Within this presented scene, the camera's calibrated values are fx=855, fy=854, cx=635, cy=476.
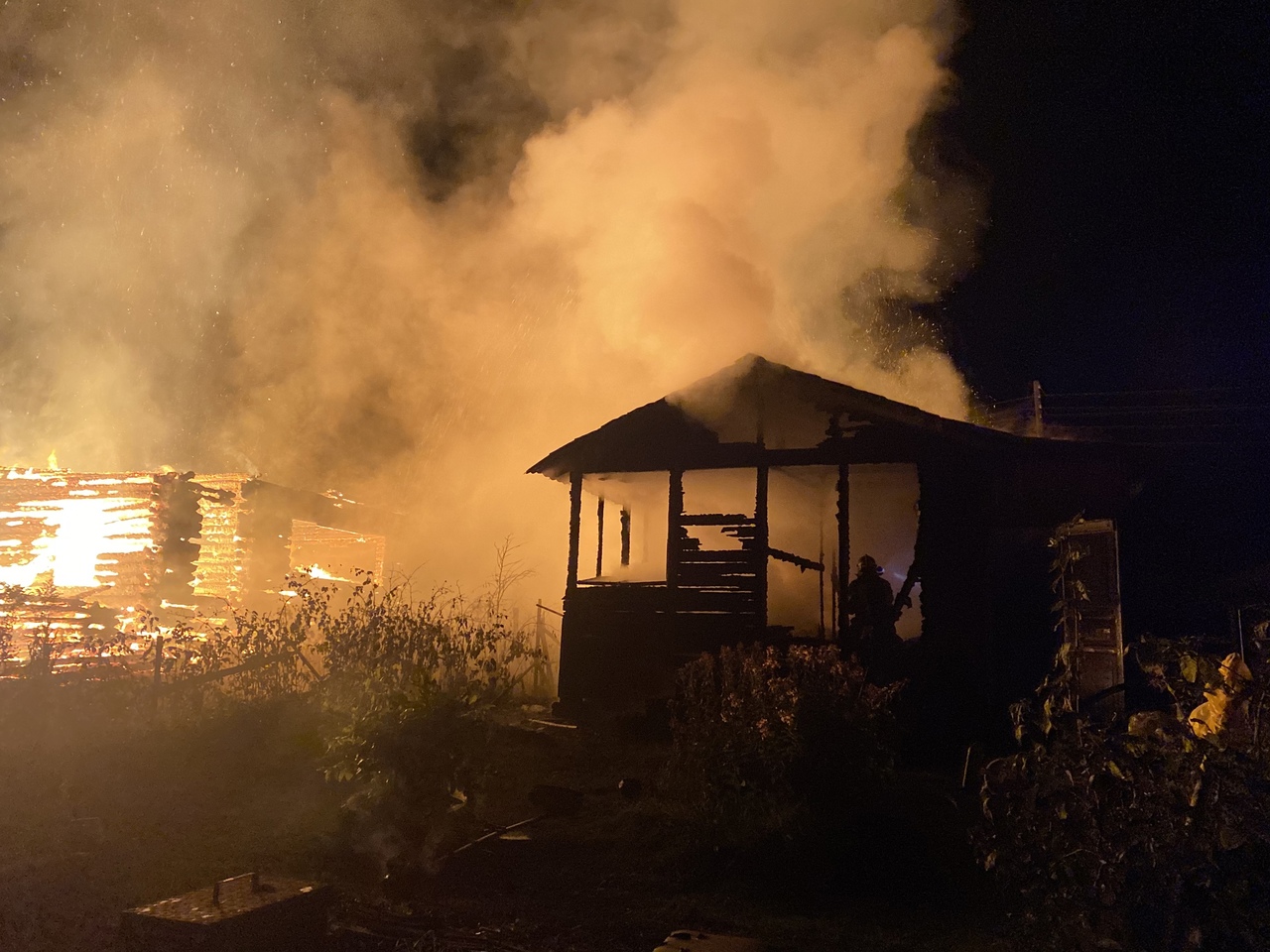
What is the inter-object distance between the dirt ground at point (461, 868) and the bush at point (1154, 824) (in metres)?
1.04

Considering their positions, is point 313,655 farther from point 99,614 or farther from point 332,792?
point 332,792

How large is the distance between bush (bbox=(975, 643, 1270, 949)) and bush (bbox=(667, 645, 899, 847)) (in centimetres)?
206

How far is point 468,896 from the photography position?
5.98 meters

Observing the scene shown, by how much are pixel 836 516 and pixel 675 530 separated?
269 centimetres

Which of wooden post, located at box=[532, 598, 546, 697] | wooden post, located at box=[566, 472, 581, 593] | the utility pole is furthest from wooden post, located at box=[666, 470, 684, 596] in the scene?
the utility pole

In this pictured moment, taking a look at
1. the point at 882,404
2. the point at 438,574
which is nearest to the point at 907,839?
the point at 882,404

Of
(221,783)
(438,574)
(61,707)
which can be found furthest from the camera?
(438,574)

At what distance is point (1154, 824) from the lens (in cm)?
396

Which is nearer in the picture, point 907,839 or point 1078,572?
point 907,839

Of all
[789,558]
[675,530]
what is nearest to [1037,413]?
[789,558]

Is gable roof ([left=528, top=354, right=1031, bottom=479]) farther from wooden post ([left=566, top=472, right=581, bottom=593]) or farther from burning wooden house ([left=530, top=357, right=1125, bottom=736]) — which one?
wooden post ([left=566, top=472, right=581, bottom=593])

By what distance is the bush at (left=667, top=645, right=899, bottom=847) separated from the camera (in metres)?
6.52

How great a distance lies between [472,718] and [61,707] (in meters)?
5.88

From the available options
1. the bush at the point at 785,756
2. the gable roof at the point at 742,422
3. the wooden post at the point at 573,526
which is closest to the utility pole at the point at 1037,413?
the gable roof at the point at 742,422
